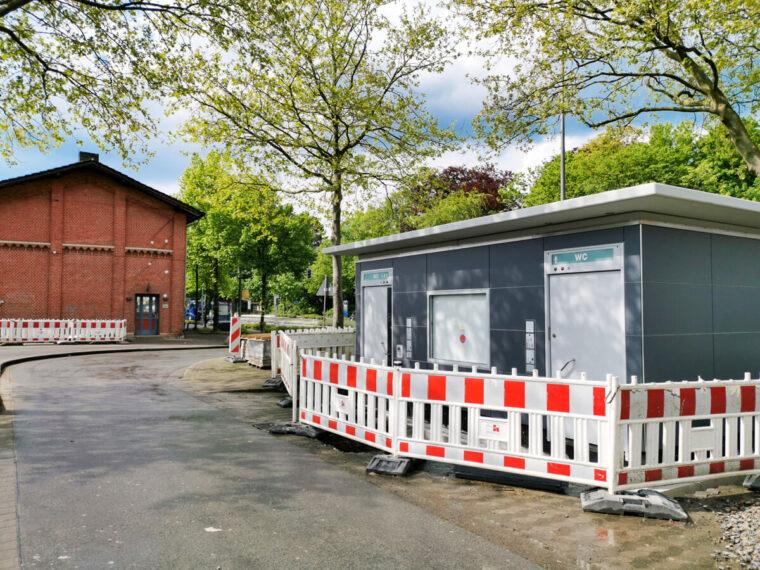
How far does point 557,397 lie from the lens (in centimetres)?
527

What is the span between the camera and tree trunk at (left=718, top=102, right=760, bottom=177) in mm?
12266

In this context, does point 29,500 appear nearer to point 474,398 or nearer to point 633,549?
point 474,398

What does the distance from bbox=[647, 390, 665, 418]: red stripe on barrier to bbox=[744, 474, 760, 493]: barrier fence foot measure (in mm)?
1260

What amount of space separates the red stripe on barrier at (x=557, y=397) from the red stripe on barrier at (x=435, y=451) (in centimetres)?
126

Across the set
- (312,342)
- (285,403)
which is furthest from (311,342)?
(285,403)

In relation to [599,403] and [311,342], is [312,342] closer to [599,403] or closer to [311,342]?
[311,342]

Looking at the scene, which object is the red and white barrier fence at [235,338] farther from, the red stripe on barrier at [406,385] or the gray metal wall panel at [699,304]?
the gray metal wall panel at [699,304]

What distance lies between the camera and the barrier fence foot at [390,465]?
588 cm

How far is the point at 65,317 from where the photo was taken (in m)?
28.3

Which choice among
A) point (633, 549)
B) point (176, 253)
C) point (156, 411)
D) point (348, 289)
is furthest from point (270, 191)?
point (348, 289)

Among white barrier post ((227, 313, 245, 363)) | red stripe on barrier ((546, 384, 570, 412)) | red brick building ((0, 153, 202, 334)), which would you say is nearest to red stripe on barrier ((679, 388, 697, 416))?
red stripe on barrier ((546, 384, 570, 412))

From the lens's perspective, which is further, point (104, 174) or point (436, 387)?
point (104, 174)

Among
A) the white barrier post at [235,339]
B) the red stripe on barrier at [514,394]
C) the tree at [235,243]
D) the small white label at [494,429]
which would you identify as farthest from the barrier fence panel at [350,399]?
the tree at [235,243]

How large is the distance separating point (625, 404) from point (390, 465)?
8.24 feet
